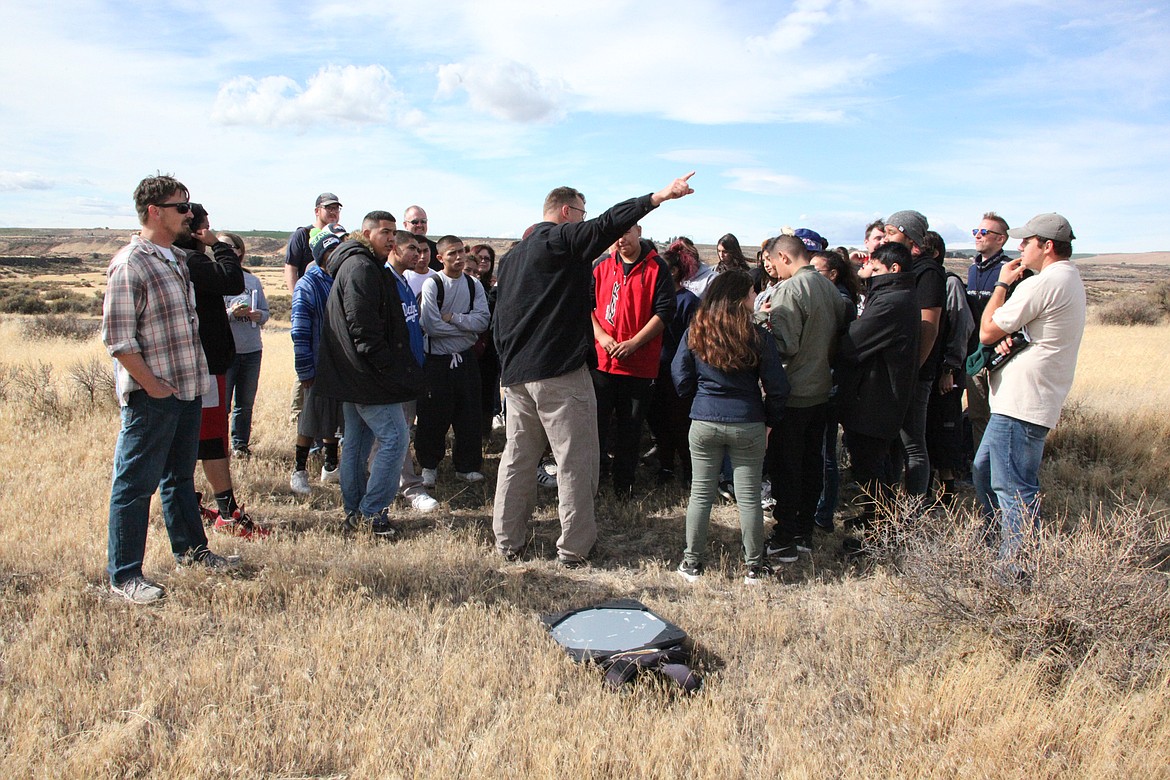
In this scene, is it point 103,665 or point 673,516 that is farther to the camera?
point 673,516

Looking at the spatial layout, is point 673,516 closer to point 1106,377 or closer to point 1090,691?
point 1090,691

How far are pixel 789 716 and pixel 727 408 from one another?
1877mm

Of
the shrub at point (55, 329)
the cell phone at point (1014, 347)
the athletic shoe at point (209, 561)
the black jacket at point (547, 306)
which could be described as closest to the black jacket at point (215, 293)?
the athletic shoe at point (209, 561)

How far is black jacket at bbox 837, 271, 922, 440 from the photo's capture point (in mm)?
4902

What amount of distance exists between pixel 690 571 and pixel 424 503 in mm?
2373

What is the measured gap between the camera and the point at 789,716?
10.8 feet

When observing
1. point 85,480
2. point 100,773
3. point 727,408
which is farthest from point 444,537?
point 85,480

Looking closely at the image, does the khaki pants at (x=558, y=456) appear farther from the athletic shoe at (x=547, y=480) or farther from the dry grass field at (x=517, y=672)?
the athletic shoe at (x=547, y=480)

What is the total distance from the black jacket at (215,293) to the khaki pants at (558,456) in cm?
197

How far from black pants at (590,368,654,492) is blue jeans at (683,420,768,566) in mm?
1342

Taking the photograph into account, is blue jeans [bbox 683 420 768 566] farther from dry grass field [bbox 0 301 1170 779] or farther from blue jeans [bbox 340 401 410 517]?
blue jeans [bbox 340 401 410 517]

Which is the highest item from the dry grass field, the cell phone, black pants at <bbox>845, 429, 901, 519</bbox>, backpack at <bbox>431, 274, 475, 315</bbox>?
backpack at <bbox>431, 274, 475, 315</bbox>

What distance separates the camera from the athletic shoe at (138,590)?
13.6 feet

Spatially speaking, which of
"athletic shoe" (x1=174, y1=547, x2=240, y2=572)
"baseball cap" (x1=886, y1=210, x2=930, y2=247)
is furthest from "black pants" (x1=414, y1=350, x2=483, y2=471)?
"baseball cap" (x1=886, y1=210, x2=930, y2=247)
